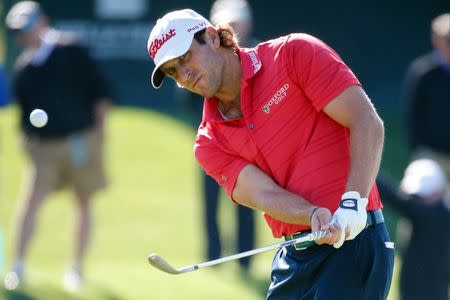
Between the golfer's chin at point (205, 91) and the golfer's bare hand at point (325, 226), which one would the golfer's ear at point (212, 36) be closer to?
the golfer's chin at point (205, 91)

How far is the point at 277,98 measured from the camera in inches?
193

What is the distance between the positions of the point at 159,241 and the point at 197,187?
2.41 m

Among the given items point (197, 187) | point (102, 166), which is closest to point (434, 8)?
point (197, 187)

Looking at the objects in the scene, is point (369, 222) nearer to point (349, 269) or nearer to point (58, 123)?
point (349, 269)

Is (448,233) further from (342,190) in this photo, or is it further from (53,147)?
(53,147)

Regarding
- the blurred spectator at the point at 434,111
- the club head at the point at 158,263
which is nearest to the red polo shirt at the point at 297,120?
the club head at the point at 158,263

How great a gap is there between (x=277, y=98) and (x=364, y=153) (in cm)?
47

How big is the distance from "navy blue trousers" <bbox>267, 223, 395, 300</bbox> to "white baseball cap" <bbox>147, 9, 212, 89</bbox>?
102 cm

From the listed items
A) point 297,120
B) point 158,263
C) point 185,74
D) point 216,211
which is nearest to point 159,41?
point 185,74

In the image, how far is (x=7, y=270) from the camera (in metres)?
9.79

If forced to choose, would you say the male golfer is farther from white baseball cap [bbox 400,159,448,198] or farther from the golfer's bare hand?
white baseball cap [bbox 400,159,448,198]

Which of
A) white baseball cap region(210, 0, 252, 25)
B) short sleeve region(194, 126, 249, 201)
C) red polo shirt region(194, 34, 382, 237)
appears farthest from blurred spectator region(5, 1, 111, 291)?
red polo shirt region(194, 34, 382, 237)

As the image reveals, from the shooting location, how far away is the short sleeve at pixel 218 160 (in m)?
5.07

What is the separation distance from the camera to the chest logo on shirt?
16.0 feet
